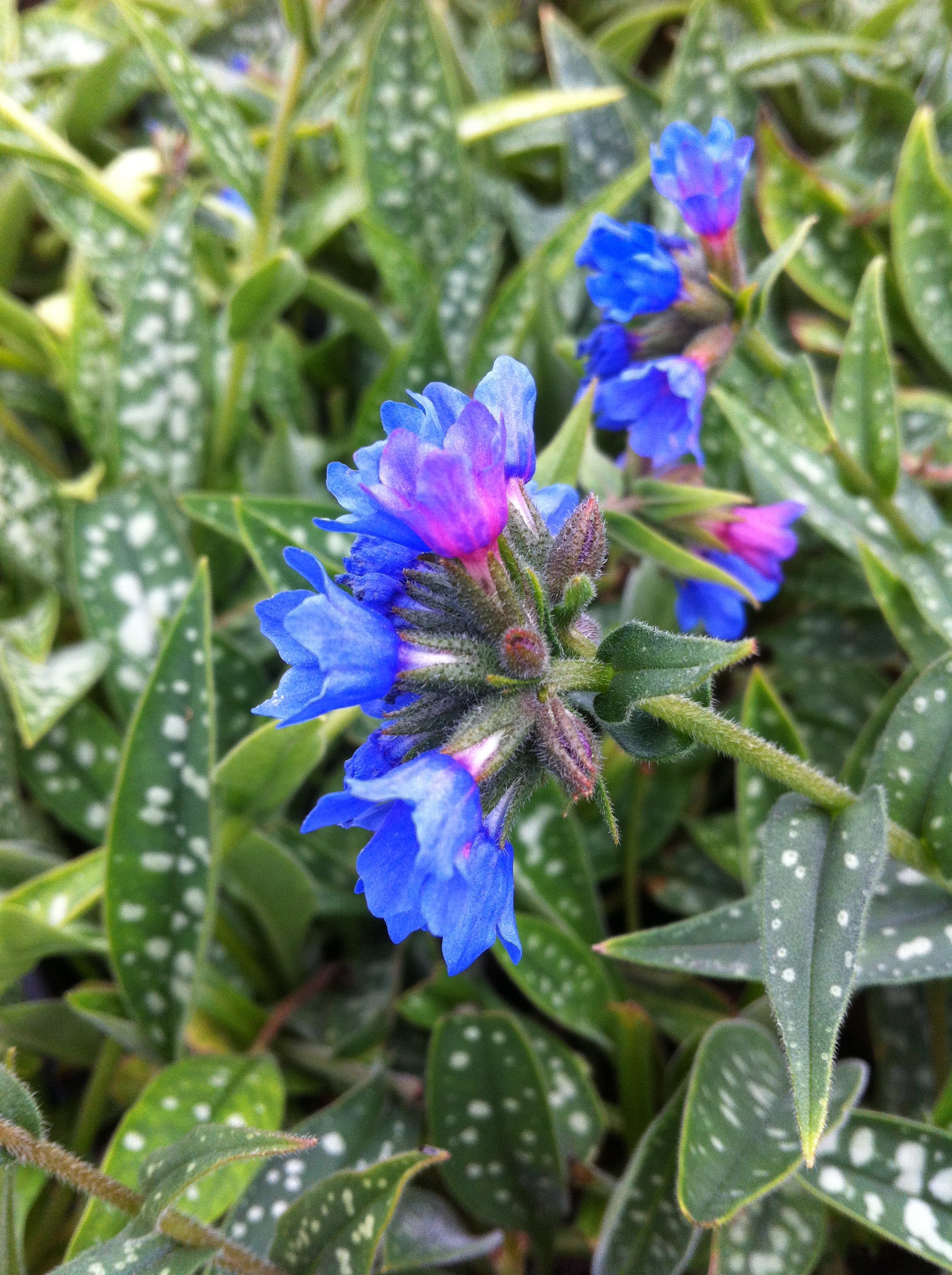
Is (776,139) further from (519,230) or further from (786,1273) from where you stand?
(786,1273)

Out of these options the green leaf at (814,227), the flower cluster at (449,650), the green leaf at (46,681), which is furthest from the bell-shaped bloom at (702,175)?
the green leaf at (46,681)

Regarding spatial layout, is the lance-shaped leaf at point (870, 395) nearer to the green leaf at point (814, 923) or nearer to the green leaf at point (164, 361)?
the green leaf at point (814, 923)

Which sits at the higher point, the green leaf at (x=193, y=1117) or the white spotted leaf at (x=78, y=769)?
the white spotted leaf at (x=78, y=769)

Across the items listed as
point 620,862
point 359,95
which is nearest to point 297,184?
point 359,95

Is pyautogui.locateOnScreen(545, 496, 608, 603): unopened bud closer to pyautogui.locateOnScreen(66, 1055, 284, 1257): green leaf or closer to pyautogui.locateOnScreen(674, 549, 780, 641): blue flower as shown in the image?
pyautogui.locateOnScreen(674, 549, 780, 641): blue flower

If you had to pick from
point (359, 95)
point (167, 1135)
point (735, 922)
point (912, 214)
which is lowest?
point (167, 1135)

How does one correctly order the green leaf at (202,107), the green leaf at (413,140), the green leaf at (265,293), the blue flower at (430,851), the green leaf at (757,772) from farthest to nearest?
the green leaf at (413,140) → the green leaf at (202,107) → the green leaf at (265,293) → the green leaf at (757,772) → the blue flower at (430,851)

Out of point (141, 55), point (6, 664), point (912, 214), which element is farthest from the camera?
point (141, 55)
